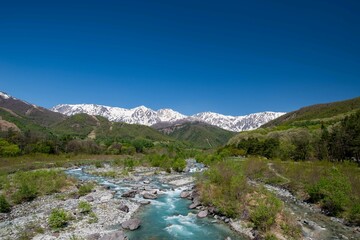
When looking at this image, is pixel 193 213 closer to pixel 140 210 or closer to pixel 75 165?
pixel 140 210

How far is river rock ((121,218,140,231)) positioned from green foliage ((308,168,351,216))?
2495 centimetres

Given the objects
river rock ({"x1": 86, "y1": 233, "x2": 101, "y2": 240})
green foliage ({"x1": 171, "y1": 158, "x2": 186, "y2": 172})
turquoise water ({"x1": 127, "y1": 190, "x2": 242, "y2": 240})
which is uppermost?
green foliage ({"x1": 171, "y1": 158, "x2": 186, "y2": 172})

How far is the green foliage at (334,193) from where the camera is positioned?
3494 cm

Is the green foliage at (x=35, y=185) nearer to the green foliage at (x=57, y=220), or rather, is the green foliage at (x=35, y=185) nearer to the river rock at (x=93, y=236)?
the green foliage at (x=57, y=220)

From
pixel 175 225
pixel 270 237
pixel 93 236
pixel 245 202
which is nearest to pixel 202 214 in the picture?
pixel 175 225

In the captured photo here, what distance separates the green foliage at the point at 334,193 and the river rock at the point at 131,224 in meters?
25.0

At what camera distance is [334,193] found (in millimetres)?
35594

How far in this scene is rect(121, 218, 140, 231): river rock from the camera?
29358 mm

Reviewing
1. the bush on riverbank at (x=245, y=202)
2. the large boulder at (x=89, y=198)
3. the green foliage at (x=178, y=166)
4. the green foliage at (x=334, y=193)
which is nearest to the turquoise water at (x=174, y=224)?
the bush on riverbank at (x=245, y=202)

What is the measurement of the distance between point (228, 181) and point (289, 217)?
10.6 metres

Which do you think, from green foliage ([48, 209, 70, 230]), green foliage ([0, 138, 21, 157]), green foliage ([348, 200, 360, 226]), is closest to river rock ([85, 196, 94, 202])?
green foliage ([48, 209, 70, 230])

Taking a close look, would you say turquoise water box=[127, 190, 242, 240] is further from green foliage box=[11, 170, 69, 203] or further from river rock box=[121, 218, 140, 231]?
green foliage box=[11, 170, 69, 203]

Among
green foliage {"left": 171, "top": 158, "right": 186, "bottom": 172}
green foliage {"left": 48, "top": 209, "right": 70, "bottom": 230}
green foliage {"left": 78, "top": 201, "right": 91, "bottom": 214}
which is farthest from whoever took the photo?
green foliage {"left": 171, "top": 158, "right": 186, "bottom": 172}

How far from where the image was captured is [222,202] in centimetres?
3488
